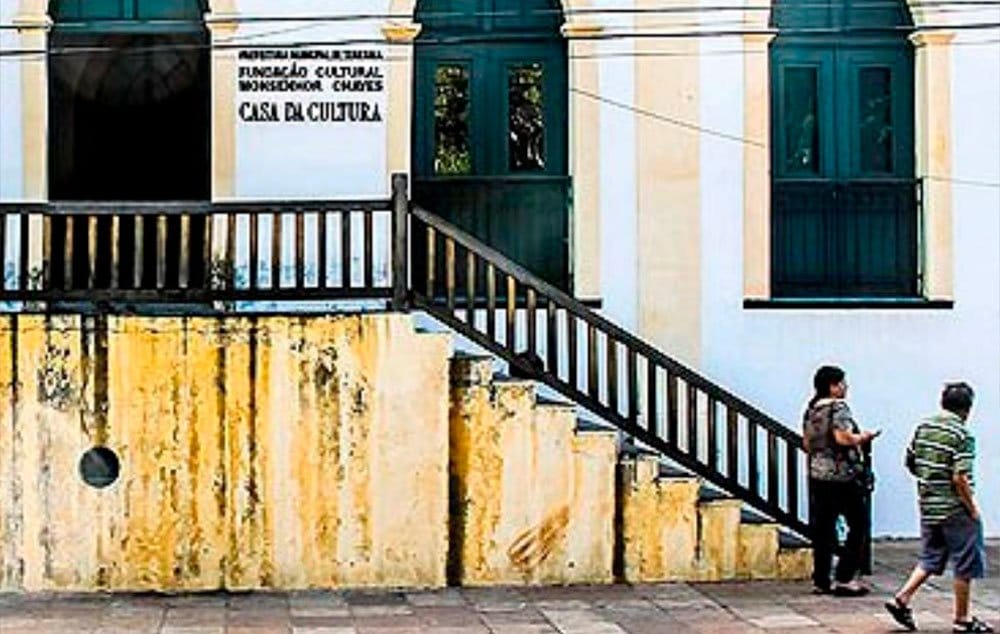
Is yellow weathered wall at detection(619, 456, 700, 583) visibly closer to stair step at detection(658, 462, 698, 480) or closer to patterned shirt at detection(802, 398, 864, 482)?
stair step at detection(658, 462, 698, 480)

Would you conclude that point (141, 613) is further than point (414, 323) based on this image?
No

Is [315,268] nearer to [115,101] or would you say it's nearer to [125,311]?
[125,311]

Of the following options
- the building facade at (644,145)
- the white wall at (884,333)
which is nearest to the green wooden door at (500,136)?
the building facade at (644,145)

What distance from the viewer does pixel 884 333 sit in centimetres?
1634

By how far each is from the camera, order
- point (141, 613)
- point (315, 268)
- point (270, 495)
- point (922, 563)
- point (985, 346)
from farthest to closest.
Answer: point (985, 346) → point (315, 268) → point (270, 495) → point (141, 613) → point (922, 563)

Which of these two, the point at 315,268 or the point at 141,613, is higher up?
the point at 315,268

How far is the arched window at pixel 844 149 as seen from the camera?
54.6ft

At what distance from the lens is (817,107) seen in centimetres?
1672

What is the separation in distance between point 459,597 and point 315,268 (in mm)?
3277

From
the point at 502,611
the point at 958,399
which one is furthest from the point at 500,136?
the point at 958,399

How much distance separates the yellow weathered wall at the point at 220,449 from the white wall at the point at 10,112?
9.00 feet

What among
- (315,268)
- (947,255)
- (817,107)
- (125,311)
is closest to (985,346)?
(947,255)

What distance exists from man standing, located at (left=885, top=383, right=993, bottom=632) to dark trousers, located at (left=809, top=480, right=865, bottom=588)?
5.08ft

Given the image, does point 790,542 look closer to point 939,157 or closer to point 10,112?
point 939,157
